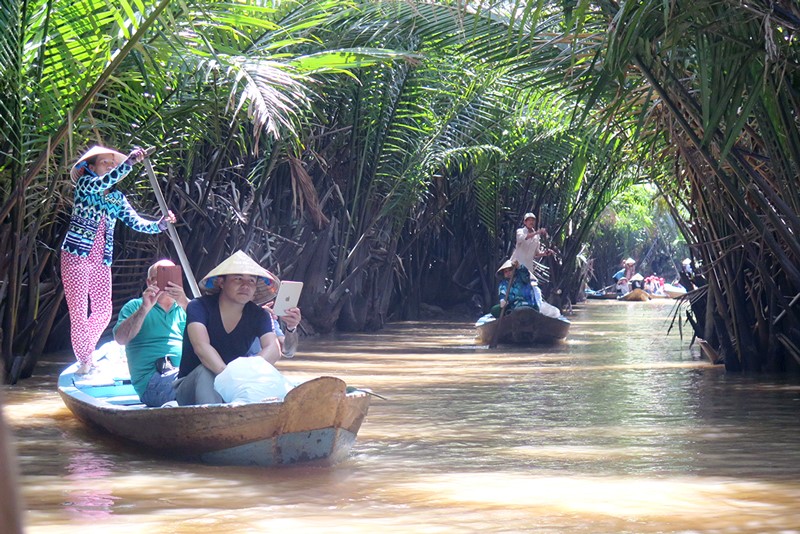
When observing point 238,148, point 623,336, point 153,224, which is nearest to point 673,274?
point 623,336

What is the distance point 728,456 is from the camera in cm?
564

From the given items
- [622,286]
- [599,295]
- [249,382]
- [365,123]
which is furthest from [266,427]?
[622,286]

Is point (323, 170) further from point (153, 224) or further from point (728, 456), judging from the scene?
point (728, 456)

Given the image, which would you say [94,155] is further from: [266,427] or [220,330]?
[266,427]

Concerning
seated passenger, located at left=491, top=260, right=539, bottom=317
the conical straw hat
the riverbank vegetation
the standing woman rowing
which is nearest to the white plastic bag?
the conical straw hat

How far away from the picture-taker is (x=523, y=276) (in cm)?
1578

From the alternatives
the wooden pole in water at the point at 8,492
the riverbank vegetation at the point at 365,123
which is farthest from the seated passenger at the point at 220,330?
the wooden pole in water at the point at 8,492

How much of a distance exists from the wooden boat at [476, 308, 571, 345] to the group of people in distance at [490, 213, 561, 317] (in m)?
0.18

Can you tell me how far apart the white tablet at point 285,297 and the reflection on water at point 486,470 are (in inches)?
35.2

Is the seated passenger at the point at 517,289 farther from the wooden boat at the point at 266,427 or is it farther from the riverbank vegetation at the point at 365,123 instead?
the wooden boat at the point at 266,427

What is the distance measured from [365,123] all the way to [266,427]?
35.9 feet

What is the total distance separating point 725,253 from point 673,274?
56.0 m

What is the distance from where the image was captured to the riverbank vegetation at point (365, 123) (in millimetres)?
6340

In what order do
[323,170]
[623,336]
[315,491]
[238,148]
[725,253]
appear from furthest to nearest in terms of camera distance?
[623,336], [323,170], [238,148], [725,253], [315,491]
